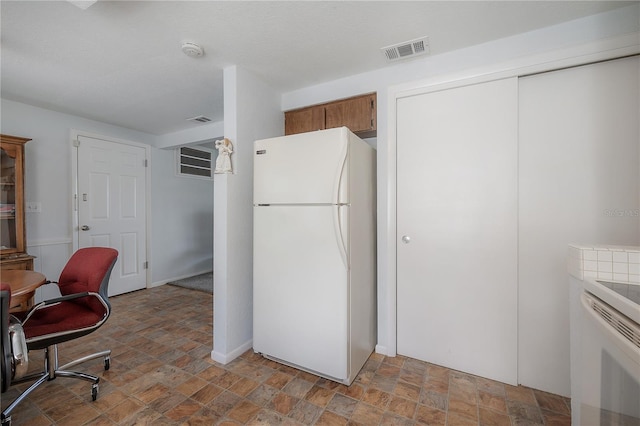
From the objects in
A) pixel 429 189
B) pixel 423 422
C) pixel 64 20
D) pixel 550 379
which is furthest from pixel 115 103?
pixel 550 379

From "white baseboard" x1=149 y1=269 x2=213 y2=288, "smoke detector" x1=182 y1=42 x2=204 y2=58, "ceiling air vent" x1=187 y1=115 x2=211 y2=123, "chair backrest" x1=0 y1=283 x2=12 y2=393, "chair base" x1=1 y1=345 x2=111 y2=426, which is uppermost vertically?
"ceiling air vent" x1=187 y1=115 x2=211 y2=123

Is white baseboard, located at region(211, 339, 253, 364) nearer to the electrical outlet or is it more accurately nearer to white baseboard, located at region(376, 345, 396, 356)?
white baseboard, located at region(376, 345, 396, 356)

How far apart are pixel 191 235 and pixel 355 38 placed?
4274mm

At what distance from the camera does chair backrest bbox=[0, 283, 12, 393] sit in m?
1.12

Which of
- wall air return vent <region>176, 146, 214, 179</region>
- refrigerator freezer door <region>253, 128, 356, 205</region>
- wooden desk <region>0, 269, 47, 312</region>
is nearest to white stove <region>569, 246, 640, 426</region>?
refrigerator freezer door <region>253, 128, 356, 205</region>

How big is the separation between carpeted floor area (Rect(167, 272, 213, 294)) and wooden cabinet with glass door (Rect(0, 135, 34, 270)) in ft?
5.90

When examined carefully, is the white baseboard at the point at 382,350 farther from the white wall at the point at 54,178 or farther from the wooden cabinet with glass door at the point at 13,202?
the white wall at the point at 54,178

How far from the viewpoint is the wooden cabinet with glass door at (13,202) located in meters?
2.70

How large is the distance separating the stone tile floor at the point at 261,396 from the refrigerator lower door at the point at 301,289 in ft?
0.61

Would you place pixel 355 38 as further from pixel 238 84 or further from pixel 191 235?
pixel 191 235

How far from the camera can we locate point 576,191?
1674 millimetres

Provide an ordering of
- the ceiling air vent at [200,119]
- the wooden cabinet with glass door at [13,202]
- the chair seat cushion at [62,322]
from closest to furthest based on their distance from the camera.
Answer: the chair seat cushion at [62,322]
the wooden cabinet with glass door at [13,202]
the ceiling air vent at [200,119]

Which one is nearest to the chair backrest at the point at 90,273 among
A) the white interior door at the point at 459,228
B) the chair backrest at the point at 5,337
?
the chair backrest at the point at 5,337

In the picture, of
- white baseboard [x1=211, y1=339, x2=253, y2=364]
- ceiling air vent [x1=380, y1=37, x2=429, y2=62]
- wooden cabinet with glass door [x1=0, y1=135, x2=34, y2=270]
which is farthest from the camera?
wooden cabinet with glass door [x1=0, y1=135, x2=34, y2=270]
